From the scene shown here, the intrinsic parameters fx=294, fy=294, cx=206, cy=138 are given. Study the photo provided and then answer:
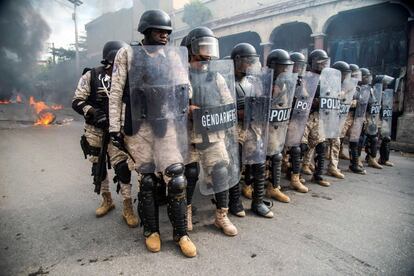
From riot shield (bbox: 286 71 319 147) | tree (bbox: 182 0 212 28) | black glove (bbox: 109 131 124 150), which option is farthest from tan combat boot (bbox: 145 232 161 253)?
tree (bbox: 182 0 212 28)

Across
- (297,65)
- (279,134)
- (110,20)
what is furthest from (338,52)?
(110,20)

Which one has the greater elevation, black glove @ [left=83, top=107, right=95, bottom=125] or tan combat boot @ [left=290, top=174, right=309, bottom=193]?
black glove @ [left=83, top=107, right=95, bottom=125]

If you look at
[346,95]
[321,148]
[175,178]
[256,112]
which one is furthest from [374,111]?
[175,178]

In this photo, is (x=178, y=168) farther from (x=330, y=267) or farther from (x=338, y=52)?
(x=338, y=52)

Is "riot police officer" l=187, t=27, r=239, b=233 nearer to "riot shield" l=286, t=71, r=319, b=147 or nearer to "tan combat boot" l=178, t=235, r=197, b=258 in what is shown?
"tan combat boot" l=178, t=235, r=197, b=258

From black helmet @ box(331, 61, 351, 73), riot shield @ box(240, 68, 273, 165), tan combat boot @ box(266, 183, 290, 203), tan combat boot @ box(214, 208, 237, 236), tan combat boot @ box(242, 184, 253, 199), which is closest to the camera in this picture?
tan combat boot @ box(214, 208, 237, 236)

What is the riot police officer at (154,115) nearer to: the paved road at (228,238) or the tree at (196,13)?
the paved road at (228,238)

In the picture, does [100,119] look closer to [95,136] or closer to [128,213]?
[95,136]

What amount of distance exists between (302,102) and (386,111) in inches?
118

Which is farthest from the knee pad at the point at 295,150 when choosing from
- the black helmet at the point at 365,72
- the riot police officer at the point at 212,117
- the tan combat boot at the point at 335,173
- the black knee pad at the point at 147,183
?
the black helmet at the point at 365,72

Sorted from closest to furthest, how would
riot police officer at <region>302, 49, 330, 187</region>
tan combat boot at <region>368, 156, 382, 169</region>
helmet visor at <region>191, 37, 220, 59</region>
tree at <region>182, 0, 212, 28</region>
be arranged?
helmet visor at <region>191, 37, 220, 59</region> < riot police officer at <region>302, 49, 330, 187</region> < tan combat boot at <region>368, 156, 382, 169</region> < tree at <region>182, 0, 212, 28</region>

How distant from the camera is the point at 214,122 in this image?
105 inches

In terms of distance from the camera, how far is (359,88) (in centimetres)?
527

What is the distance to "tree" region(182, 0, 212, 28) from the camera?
1499 centimetres
